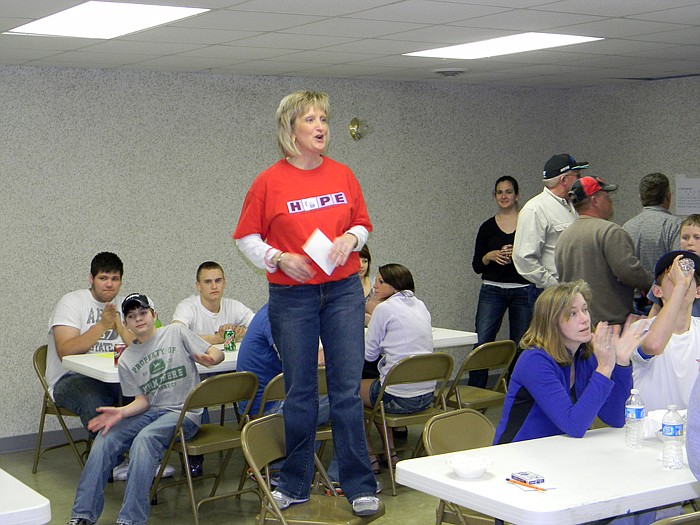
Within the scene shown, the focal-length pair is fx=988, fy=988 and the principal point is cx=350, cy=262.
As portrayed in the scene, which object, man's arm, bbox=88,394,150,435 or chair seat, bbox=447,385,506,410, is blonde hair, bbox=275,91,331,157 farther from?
chair seat, bbox=447,385,506,410

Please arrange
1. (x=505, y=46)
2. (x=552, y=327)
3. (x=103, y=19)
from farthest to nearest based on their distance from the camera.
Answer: (x=505, y=46) < (x=103, y=19) < (x=552, y=327)

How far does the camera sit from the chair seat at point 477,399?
5578mm

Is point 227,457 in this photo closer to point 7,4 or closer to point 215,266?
point 215,266

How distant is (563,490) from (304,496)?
3.91ft

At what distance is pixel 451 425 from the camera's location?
352 centimetres

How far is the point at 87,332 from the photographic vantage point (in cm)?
561

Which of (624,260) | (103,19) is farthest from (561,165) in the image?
(103,19)

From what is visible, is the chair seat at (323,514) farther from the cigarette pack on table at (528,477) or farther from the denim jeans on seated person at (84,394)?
the denim jeans on seated person at (84,394)

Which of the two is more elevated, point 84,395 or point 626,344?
point 626,344

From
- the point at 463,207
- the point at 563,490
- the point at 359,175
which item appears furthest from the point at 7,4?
the point at 463,207

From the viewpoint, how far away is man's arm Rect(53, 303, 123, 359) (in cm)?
558

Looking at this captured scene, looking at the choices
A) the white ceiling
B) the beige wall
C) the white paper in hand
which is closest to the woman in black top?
the beige wall

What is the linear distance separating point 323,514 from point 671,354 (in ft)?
4.64

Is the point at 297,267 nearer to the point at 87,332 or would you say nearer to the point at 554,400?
the point at 554,400
